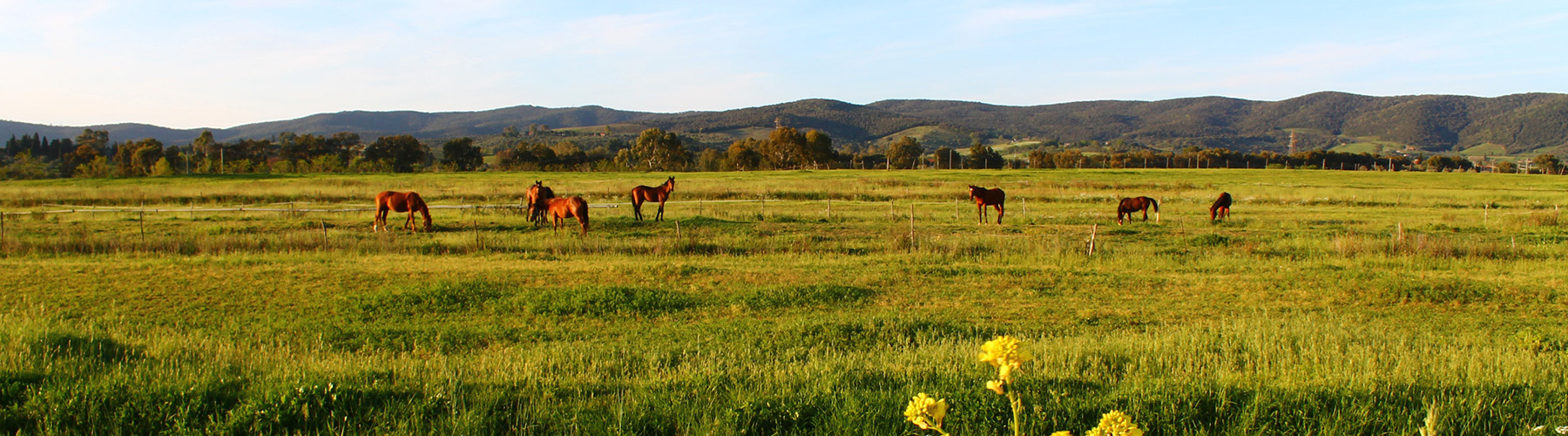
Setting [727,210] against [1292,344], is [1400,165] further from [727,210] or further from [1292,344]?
[1292,344]

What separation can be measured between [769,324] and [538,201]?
623 inches

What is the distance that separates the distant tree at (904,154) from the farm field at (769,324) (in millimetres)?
76262

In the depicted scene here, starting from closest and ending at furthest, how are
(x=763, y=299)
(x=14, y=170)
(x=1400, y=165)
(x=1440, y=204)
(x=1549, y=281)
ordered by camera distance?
(x=763, y=299), (x=1549, y=281), (x=1440, y=204), (x=14, y=170), (x=1400, y=165)

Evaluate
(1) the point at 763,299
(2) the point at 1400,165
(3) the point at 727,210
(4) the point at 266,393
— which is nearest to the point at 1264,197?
(3) the point at 727,210

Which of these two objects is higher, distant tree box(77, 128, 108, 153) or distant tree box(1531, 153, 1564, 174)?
distant tree box(77, 128, 108, 153)

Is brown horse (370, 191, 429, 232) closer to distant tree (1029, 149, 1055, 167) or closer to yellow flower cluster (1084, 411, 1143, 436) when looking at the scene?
yellow flower cluster (1084, 411, 1143, 436)

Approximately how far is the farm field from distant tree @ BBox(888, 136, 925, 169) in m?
76.3

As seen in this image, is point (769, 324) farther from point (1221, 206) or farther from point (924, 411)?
point (1221, 206)

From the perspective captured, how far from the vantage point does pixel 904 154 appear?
10694 cm

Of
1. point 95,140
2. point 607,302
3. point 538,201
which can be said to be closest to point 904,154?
point 538,201

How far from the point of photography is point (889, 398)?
16.4 ft

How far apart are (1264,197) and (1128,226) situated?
1657cm

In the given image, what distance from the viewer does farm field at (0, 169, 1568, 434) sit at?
4859 millimetres

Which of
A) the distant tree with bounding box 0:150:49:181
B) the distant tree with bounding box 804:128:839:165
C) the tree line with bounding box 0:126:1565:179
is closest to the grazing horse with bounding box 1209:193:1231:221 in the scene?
the tree line with bounding box 0:126:1565:179
